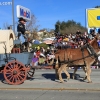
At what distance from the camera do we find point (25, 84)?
1067cm

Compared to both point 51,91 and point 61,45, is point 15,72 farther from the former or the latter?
point 61,45

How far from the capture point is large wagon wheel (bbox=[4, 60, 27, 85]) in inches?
418

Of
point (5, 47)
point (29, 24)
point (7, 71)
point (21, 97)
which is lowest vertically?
point (21, 97)

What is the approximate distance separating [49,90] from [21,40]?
136 inches

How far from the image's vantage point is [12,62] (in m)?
10.7

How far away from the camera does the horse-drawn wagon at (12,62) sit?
34.9 feet

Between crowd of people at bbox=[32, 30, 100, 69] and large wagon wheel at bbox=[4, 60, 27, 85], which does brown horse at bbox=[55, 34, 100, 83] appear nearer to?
large wagon wheel at bbox=[4, 60, 27, 85]

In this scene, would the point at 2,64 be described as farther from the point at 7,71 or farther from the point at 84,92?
the point at 84,92

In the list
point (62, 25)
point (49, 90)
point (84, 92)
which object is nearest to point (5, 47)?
point (49, 90)

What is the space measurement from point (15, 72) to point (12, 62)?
451mm

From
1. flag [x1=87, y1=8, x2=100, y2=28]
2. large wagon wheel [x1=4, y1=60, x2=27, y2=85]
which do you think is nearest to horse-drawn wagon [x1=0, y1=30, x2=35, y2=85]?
large wagon wheel [x1=4, y1=60, x2=27, y2=85]

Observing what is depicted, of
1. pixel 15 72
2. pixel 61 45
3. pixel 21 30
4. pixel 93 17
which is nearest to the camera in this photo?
pixel 15 72

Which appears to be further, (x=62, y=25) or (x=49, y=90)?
(x=62, y=25)

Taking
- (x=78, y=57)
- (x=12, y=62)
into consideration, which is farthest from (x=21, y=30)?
(x=78, y=57)
